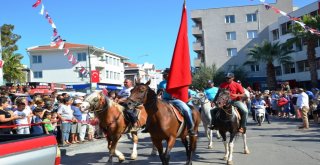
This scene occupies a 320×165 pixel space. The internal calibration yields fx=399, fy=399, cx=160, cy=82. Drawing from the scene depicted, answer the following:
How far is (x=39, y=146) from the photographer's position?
4465 mm

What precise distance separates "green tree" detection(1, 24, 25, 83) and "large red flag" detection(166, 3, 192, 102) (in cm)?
4101

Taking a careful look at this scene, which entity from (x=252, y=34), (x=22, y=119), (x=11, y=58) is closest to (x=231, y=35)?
(x=252, y=34)

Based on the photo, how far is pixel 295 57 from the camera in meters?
53.1

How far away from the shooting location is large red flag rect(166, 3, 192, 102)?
30.2ft

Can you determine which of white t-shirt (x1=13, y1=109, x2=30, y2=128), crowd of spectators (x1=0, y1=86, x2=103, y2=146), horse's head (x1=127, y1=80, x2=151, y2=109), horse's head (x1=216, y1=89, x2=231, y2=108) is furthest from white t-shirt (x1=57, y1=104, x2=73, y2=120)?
horse's head (x1=127, y1=80, x2=151, y2=109)

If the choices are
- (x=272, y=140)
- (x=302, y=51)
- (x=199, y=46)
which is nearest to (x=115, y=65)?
(x=199, y=46)

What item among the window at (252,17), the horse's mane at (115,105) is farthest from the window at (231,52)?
the horse's mane at (115,105)

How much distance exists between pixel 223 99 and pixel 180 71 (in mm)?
1594

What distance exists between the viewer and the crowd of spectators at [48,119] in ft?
36.5

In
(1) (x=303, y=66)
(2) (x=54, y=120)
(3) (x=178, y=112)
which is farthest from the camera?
(1) (x=303, y=66)

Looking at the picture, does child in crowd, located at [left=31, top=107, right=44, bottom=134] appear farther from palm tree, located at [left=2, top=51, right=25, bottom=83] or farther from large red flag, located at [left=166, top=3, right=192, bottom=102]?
palm tree, located at [left=2, top=51, right=25, bottom=83]

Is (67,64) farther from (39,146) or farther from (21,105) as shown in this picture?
(39,146)

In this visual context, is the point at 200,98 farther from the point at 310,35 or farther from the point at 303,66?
the point at 303,66

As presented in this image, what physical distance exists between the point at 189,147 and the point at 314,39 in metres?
33.5
